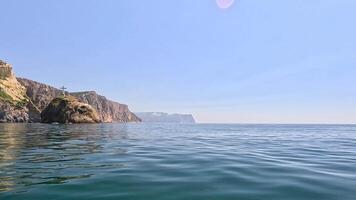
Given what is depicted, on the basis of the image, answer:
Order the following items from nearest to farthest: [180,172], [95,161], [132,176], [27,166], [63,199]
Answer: [63,199], [132,176], [180,172], [27,166], [95,161]

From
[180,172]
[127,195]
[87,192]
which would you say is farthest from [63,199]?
[180,172]

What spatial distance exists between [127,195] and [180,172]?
445 cm

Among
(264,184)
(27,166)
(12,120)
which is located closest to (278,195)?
(264,184)

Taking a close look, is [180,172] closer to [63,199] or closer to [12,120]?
[63,199]

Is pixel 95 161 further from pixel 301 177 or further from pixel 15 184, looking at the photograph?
pixel 301 177

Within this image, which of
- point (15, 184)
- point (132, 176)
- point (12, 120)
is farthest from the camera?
point (12, 120)

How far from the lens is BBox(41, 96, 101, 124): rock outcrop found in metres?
146

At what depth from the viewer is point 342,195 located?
9.32 metres

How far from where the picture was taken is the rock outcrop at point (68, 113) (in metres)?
146

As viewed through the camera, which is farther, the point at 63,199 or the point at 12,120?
the point at 12,120

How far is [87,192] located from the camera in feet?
30.0

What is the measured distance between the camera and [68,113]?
5787 inches

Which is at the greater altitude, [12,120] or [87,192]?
[12,120]

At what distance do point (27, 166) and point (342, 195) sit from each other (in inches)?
496
